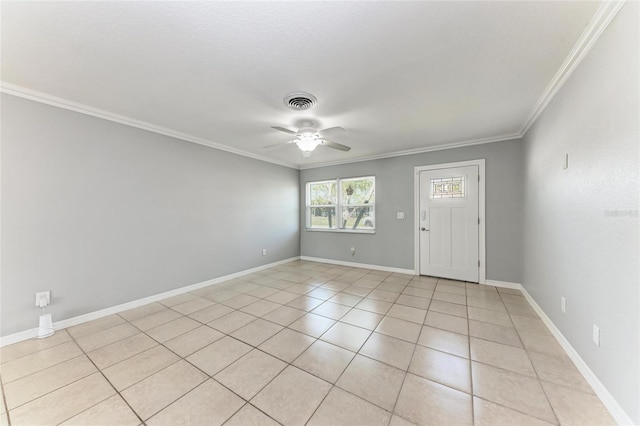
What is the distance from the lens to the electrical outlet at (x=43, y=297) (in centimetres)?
231

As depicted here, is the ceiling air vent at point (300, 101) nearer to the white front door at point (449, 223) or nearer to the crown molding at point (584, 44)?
the crown molding at point (584, 44)

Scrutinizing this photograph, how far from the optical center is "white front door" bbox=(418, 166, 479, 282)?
387 cm

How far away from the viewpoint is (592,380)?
1570 mm

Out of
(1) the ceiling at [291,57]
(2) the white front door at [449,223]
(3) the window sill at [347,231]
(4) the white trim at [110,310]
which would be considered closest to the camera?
(1) the ceiling at [291,57]

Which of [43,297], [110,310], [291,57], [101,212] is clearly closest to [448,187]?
[291,57]

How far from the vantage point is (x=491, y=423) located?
132 centimetres

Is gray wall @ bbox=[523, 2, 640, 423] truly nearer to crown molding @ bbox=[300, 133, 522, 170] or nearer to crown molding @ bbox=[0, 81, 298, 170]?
crown molding @ bbox=[300, 133, 522, 170]

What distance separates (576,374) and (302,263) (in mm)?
4394

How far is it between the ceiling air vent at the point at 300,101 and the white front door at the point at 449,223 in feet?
9.23

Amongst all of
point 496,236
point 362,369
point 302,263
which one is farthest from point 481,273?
point 302,263

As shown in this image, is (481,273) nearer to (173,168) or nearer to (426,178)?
(426,178)

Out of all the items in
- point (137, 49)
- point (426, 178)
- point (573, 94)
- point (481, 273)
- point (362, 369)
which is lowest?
point (362, 369)

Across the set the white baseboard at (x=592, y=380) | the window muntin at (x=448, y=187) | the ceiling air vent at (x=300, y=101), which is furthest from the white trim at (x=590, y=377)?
the ceiling air vent at (x=300, y=101)

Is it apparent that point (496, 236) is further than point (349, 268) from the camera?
No
